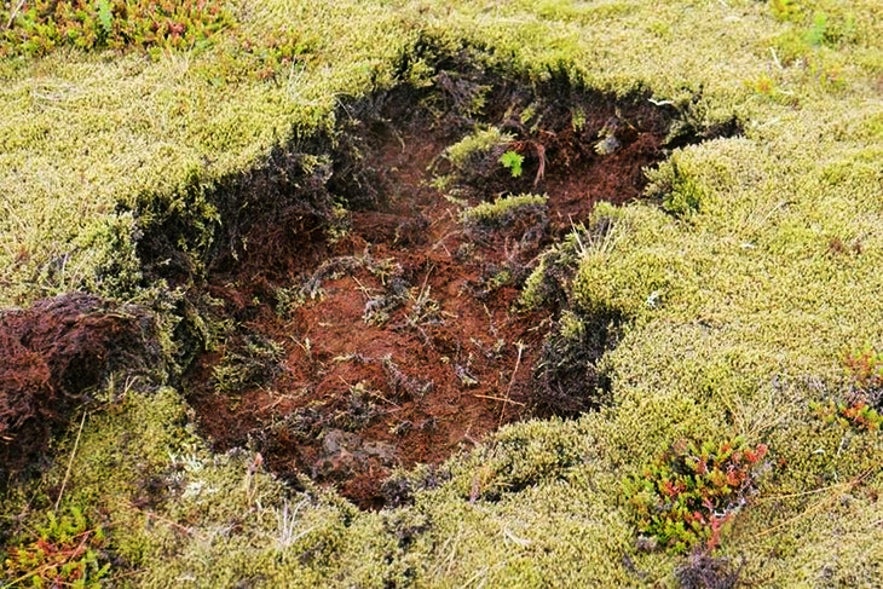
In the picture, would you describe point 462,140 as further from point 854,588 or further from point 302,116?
point 854,588

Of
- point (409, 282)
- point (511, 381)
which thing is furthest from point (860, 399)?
→ point (409, 282)

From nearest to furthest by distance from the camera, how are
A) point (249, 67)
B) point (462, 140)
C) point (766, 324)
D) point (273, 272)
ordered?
1. point (766, 324)
2. point (273, 272)
3. point (249, 67)
4. point (462, 140)

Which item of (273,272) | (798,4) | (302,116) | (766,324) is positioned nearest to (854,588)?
(766,324)

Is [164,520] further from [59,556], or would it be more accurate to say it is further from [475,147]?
[475,147]

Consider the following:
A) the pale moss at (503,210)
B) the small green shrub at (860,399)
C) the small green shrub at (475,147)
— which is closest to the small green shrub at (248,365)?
the pale moss at (503,210)

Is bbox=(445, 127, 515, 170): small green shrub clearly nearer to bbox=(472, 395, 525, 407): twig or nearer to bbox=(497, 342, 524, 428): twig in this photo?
bbox=(497, 342, 524, 428): twig

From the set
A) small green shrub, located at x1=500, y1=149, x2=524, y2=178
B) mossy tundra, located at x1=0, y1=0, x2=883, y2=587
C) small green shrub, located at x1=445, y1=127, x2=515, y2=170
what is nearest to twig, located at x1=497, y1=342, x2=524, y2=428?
mossy tundra, located at x1=0, y1=0, x2=883, y2=587

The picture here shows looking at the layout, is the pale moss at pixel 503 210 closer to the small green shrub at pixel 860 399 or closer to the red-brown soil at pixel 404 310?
the red-brown soil at pixel 404 310
